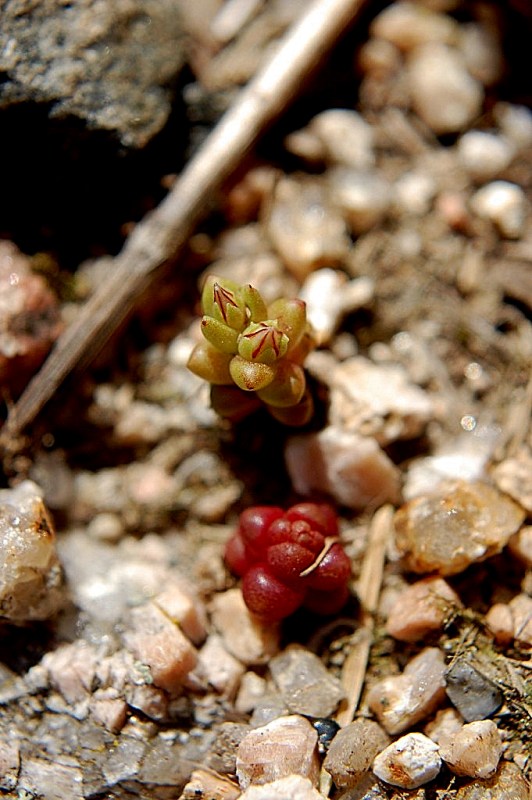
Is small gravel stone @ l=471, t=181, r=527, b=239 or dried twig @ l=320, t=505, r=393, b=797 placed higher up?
small gravel stone @ l=471, t=181, r=527, b=239

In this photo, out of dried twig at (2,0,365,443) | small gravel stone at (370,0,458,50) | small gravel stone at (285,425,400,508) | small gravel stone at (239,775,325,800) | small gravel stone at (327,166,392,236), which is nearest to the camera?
small gravel stone at (239,775,325,800)

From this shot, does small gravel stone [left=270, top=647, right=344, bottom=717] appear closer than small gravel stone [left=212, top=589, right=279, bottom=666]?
Yes

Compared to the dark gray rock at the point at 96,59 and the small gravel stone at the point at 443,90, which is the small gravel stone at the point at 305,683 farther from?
the small gravel stone at the point at 443,90

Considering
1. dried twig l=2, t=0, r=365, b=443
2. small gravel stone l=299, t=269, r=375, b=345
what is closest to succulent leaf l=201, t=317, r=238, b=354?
small gravel stone l=299, t=269, r=375, b=345

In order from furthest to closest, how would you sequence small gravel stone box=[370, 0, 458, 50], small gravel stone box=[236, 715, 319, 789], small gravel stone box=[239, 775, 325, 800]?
small gravel stone box=[370, 0, 458, 50] → small gravel stone box=[236, 715, 319, 789] → small gravel stone box=[239, 775, 325, 800]

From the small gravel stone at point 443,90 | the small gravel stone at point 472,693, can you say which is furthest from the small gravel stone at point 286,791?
the small gravel stone at point 443,90

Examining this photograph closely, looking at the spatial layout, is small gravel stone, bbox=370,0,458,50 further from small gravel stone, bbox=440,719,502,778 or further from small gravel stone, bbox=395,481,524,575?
small gravel stone, bbox=440,719,502,778

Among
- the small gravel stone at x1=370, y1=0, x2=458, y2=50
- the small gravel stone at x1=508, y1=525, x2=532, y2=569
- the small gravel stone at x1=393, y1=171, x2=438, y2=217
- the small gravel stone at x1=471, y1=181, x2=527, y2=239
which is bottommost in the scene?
the small gravel stone at x1=508, y1=525, x2=532, y2=569
